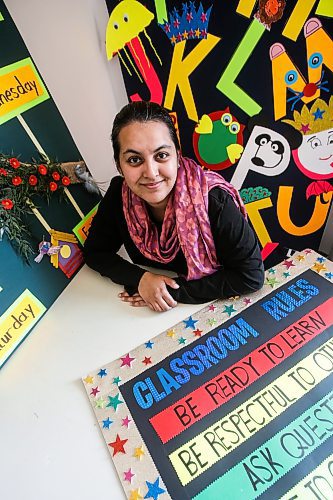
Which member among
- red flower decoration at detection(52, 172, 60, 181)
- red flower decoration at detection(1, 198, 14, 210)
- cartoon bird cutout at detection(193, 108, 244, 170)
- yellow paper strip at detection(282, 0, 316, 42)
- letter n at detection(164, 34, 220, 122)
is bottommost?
yellow paper strip at detection(282, 0, 316, 42)

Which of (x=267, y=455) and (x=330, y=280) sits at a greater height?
(x=330, y=280)

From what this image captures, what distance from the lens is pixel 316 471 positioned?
53 cm

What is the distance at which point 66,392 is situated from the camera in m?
0.70

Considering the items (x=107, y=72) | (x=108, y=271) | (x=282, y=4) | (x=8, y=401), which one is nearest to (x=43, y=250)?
(x=108, y=271)

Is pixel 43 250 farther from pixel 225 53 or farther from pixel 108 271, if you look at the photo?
pixel 225 53

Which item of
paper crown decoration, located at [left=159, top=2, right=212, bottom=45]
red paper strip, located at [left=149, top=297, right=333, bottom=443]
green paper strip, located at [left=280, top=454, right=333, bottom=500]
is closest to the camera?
green paper strip, located at [left=280, top=454, right=333, bottom=500]

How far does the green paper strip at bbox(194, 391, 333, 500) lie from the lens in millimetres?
522

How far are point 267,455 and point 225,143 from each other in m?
0.82

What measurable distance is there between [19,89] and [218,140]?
567 millimetres

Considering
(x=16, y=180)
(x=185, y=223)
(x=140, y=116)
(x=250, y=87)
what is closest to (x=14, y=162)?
(x=16, y=180)

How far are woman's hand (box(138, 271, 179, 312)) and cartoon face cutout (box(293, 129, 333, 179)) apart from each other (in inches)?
20.3

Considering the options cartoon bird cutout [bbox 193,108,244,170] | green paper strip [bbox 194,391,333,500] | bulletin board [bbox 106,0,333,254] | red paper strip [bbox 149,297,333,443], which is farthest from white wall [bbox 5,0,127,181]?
green paper strip [bbox 194,391,333,500]

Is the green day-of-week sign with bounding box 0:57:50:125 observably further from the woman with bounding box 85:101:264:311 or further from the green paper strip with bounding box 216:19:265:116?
the green paper strip with bounding box 216:19:265:116

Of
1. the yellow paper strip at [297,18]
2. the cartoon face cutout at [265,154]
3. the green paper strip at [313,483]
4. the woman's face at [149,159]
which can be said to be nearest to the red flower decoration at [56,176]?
the woman's face at [149,159]
